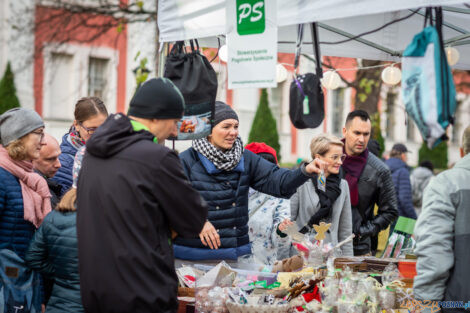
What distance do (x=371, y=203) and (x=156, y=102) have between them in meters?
3.10

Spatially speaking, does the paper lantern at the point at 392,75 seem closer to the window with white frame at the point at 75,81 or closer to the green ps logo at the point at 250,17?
the green ps logo at the point at 250,17

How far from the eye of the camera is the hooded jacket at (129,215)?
9.05ft

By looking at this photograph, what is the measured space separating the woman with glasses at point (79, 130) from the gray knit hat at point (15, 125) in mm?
542

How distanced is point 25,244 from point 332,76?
3384mm

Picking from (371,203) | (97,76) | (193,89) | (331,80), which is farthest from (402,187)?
(97,76)

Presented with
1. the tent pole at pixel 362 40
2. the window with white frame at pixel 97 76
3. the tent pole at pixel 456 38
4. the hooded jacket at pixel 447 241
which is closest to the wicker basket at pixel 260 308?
the hooded jacket at pixel 447 241

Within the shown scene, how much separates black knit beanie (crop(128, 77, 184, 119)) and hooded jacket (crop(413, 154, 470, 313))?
50.5 inches

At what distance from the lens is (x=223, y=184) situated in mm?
4402

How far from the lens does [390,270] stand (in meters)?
3.81

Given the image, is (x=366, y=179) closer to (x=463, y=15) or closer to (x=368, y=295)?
(x=463, y=15)

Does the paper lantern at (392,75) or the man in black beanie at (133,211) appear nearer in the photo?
the man in black beanie at (133,211)

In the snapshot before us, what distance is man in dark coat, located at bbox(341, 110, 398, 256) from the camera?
5.40 m

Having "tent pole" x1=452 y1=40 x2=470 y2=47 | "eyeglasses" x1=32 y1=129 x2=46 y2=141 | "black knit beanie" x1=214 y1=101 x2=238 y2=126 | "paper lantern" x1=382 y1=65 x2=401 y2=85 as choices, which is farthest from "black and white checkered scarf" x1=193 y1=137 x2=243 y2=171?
"paper lantern" x1=382 y1=65 x2=401 y2=85

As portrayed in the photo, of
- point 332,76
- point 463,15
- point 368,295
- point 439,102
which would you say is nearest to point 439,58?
point 439,102
